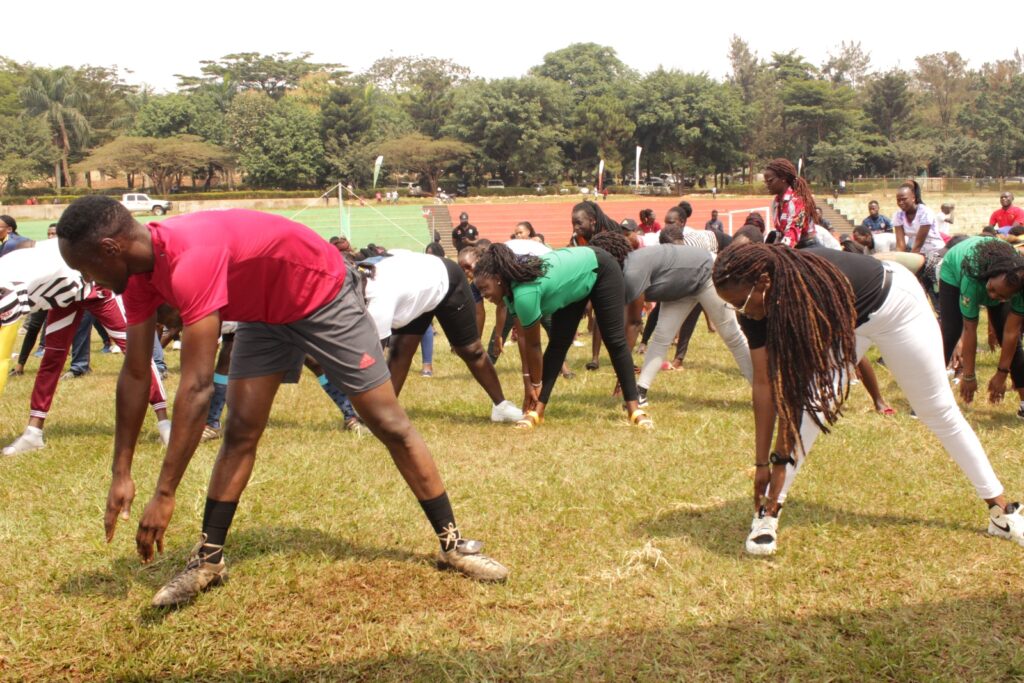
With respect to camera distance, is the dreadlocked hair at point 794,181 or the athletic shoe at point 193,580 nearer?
the athletic shoe at point 193,580

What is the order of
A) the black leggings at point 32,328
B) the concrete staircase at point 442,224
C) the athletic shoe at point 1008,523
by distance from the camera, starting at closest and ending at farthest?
the athletic shoe at point 1008,523 → the black leggings at point 32,328 → the concrete staircase at point 442,224

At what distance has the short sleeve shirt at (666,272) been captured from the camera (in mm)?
Answer: 7488

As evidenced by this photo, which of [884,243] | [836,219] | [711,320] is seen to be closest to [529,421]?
[711,320]

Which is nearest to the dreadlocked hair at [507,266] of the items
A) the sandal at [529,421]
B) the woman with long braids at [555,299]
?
the woman with long braids at [555,299]

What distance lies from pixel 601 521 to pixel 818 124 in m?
71.4

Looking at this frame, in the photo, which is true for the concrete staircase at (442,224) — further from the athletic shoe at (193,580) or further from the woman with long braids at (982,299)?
the athletic shoe at (193,580)

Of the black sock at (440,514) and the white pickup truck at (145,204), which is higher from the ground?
the white pickup truck at (145,204)

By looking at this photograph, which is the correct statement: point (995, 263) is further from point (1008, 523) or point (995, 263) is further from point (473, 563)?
point (473, 563)

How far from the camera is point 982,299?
6.59 m

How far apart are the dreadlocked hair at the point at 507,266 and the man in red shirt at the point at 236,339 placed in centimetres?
234

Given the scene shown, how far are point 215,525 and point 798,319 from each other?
289 cm

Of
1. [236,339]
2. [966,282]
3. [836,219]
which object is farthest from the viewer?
[836,219]

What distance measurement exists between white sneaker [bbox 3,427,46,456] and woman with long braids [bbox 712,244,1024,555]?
5493 millimetres

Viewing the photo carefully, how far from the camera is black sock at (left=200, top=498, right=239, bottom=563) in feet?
13.3
